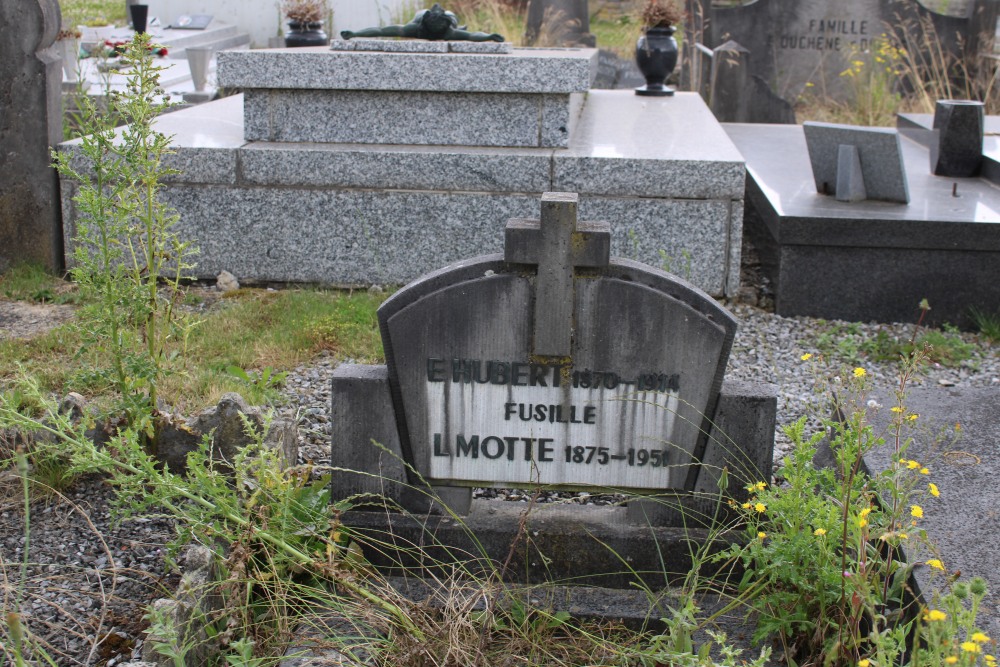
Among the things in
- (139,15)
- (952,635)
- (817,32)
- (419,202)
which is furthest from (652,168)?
(139,15)

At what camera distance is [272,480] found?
112 inches

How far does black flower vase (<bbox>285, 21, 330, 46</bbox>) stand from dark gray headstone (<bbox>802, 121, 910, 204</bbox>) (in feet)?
14.7

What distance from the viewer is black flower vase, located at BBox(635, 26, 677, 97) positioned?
809 centimetres

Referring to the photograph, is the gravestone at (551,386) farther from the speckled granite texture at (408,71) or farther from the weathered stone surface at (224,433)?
the speckled granite texture at (408,71)

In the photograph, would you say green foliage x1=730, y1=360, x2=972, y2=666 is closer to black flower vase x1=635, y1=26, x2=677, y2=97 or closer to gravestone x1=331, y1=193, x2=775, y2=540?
gravestone x1=331, y1=193, x2=775, y2=540

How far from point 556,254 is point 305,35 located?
6.73m

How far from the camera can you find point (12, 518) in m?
3.18

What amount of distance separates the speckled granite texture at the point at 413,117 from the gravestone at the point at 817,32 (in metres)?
7.11

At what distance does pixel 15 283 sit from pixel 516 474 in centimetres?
355

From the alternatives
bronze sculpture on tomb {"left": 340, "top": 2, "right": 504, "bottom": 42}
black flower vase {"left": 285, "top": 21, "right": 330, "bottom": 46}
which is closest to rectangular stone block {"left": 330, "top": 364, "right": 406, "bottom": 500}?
bronze sculpture on tomb {"left": 340, "top": 2, "right": 504, "bottom": 42}

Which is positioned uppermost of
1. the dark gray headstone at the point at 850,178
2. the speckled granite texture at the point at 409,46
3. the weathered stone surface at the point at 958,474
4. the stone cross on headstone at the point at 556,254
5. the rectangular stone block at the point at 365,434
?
the speckled granite texture at the point at 409,46

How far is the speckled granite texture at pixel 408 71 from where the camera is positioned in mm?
5484

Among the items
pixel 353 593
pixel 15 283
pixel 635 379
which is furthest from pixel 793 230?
pixel 15 283

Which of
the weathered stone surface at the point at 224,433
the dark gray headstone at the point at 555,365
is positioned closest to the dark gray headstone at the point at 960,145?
the dark gray headstone at the point at 555,365
